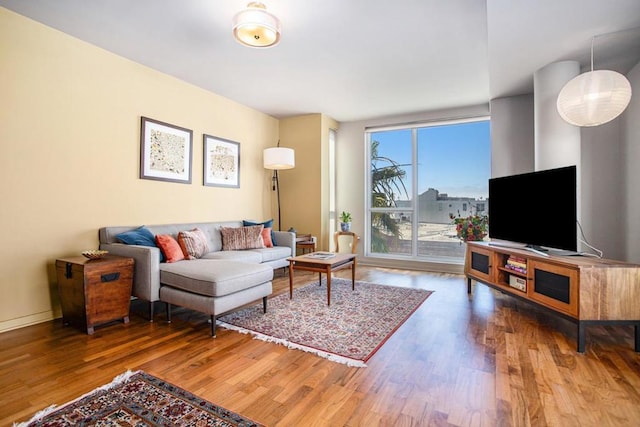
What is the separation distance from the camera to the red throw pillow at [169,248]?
10.7ft

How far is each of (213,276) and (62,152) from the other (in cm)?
191

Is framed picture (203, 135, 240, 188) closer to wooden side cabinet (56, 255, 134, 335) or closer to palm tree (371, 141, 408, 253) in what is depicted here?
wooden side cabinet (56, 255, 134, 335)

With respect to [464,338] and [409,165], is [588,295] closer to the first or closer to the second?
[464,338]

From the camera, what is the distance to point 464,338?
2477 mm

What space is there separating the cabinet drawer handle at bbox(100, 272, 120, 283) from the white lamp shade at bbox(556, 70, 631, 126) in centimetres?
406

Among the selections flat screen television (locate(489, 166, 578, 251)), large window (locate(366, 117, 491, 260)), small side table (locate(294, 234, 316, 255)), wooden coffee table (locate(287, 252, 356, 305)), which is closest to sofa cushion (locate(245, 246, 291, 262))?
small side table (locate(294, 234, 316, 255))

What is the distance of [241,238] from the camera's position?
4379 mm

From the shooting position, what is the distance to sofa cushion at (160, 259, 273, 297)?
2572mm

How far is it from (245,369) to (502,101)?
4.57 meters

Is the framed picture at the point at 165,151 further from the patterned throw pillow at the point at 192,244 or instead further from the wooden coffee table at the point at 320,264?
the wooden coffee table at the point at 320,264

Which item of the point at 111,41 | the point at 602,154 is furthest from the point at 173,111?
the point at 602,154

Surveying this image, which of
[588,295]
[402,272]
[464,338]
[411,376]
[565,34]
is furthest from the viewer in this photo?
[402,272]

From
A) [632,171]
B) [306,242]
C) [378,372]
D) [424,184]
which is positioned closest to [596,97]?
[632,171]

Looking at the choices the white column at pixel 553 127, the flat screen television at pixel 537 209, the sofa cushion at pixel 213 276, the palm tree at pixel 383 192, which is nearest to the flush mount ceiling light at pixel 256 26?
the sofa cushion at pixel 213 276
